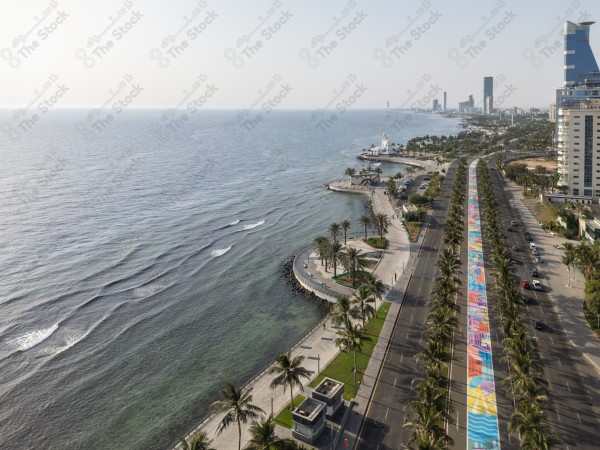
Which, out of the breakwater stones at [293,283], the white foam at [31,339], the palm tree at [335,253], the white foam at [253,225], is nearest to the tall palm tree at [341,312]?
the breakwater stones at [293,283]

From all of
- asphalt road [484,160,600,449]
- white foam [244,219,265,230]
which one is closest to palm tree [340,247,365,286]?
asphalt road [484,160,600,449]

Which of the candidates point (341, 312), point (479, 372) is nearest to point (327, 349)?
point (341, 312)

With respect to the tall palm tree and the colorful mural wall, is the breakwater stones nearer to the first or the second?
the tall palm tree

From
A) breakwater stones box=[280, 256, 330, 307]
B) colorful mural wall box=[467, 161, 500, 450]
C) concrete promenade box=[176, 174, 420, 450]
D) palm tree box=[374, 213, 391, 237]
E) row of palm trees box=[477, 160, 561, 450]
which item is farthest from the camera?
palm tree box=[374, 213, 391, 237]

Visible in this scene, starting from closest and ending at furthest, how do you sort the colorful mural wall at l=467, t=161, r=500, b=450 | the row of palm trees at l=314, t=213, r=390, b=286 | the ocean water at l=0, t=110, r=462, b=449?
the colorful mural wall at l=467, t=161, r=500, b=450, the ocean water at l=0, t=110, r=462, b=449, the row of palm trees at l=314, t=213, r=390, b=286

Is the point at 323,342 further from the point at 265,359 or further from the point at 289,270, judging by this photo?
the point at 289,270

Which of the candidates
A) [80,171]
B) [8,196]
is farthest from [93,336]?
[80,171]
